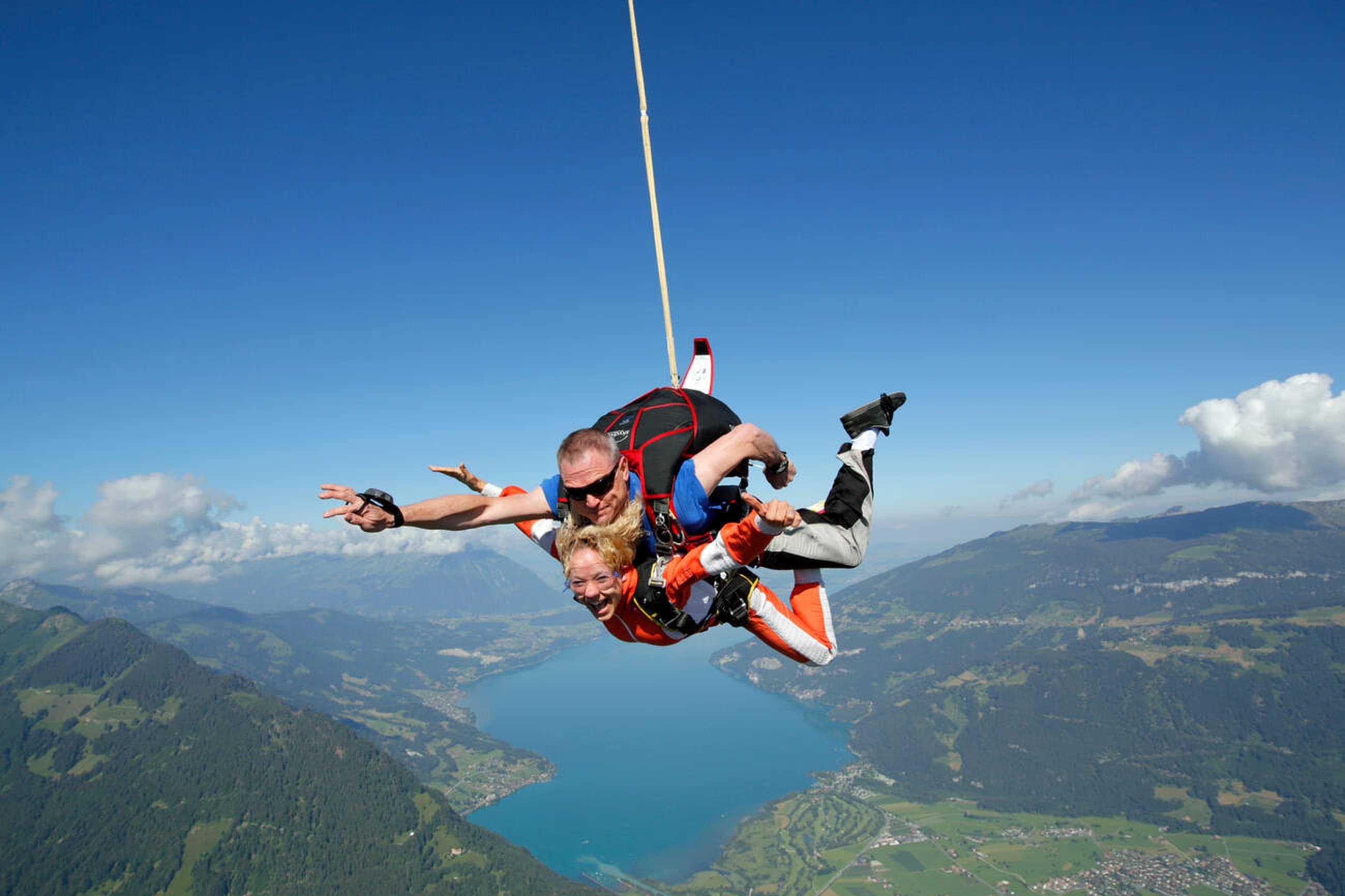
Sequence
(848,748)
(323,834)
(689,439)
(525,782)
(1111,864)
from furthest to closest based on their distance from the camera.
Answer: (848,748) < (525,782) < (323,834) < (1111,864) < (689,439)

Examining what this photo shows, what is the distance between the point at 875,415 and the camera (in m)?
4.93

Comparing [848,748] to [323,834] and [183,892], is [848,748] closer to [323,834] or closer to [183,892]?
[323,834]

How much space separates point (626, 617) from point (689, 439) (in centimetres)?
135

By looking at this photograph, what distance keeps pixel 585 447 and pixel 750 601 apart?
1647 mm

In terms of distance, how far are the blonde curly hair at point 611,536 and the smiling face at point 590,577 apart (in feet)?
0.12

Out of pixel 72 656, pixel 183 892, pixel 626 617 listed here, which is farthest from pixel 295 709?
pixel 626 617

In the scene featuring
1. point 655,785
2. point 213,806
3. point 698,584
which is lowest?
point 655,785

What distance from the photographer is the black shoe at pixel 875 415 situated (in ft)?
16.2

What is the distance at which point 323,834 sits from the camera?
120750 millimetres

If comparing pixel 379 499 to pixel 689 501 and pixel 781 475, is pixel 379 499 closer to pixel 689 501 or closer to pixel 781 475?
pixel 689 501

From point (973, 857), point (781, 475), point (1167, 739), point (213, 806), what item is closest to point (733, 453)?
point (781, 475)

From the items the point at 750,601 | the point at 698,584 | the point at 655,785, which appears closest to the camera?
the point at 698,584

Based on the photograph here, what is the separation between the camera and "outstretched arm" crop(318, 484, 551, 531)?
3.76m

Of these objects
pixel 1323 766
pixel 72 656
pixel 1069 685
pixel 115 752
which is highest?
pixel 72 656
